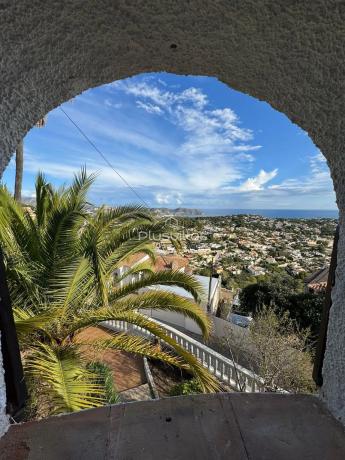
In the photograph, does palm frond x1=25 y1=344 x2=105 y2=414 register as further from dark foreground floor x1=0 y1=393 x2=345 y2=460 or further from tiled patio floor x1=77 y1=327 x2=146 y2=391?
tiled patio floor x1=77 y1=327 x2=146 y2=391

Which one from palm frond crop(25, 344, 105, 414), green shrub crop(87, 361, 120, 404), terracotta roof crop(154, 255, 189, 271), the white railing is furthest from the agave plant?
terracotta roof crop(154, 255, 189, 271)

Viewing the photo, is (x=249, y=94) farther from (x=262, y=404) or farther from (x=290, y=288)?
(x=290, y=288)

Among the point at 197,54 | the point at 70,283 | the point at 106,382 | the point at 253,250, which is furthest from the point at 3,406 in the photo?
the point at 253,250

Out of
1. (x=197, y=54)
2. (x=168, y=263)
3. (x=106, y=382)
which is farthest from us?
(x=168, y=263)

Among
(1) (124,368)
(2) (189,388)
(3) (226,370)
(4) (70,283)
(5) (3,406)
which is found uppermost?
(5) (3,406)

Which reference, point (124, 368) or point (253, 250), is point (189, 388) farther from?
point (253, 250)

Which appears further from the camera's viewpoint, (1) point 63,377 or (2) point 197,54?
(1) point 63,377
